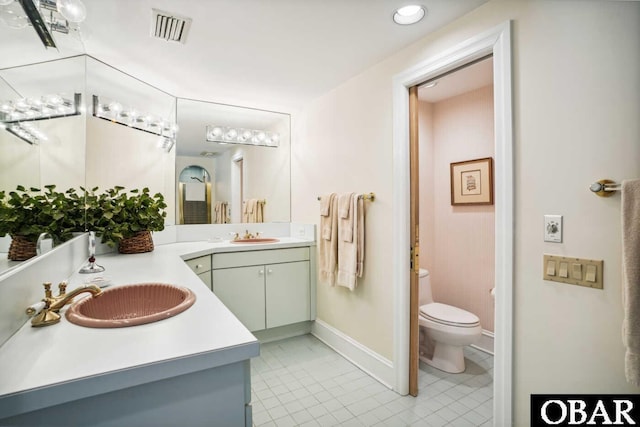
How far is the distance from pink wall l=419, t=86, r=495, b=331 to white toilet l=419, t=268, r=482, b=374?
1.28ft

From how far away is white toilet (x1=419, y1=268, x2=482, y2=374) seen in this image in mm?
2186

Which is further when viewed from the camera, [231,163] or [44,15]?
[231,163]

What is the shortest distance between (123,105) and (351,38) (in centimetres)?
179

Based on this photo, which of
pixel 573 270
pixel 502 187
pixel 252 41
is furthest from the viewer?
pixel 252 41

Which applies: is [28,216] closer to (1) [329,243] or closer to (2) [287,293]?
(1) [329,243]

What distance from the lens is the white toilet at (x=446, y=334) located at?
2186mm

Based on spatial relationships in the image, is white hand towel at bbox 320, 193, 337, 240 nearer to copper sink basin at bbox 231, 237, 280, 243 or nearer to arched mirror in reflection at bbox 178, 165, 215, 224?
copper sink basin at bbox 231, 237, 280, 243

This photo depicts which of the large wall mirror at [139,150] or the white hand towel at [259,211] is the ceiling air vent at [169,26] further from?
the white hand towel at [259,211]

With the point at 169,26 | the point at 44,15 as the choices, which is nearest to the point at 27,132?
the point at 44,15

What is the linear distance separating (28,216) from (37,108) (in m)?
0.34

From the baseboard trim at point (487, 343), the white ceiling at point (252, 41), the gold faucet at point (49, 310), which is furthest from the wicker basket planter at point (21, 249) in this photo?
the baseboard trim at point (487, 343)

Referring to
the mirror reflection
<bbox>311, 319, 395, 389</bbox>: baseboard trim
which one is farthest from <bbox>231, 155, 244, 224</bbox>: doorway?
<bbox>311, 319, 395, 389</bbox>: baseboard trim

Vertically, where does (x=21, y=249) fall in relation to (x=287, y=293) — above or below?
above

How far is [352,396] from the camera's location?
196 centimetres
